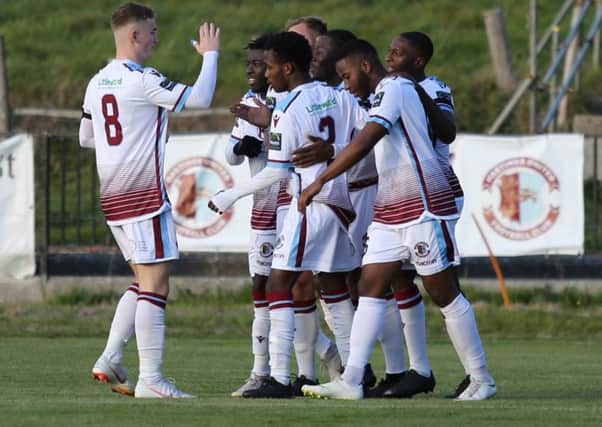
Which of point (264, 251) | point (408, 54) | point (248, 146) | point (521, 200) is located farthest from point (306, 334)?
point (521, 200)

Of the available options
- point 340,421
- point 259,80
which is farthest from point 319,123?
point 340,421

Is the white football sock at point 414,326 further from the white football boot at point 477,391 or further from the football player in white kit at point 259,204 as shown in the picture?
the football player in white kit at point 259,204

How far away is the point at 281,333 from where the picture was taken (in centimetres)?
989

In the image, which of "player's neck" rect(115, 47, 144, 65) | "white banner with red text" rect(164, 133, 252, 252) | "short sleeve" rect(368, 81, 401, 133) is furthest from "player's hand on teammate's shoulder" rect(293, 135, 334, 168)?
"white banner with red text" rect(164, 133, 252, 252)

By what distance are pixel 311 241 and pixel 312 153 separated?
532 millimetres

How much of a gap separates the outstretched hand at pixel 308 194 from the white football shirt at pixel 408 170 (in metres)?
0.42

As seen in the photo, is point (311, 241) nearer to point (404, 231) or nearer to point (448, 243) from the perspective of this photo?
point (404, 231)

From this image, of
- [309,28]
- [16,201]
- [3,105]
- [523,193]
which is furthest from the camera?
[3,105]

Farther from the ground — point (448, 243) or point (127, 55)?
point (127, 55)

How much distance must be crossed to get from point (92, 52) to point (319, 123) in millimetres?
22349

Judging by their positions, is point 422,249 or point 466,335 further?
A: point 466,335

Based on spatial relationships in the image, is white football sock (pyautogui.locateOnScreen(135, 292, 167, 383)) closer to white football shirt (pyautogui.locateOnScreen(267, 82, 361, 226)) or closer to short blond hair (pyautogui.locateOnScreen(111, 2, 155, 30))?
white football shirt (pyautogui.locateOnScreen(267, 82, 361, 226))

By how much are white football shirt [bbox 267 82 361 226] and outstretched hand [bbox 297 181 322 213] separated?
0.95ft

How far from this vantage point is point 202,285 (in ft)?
60.5
